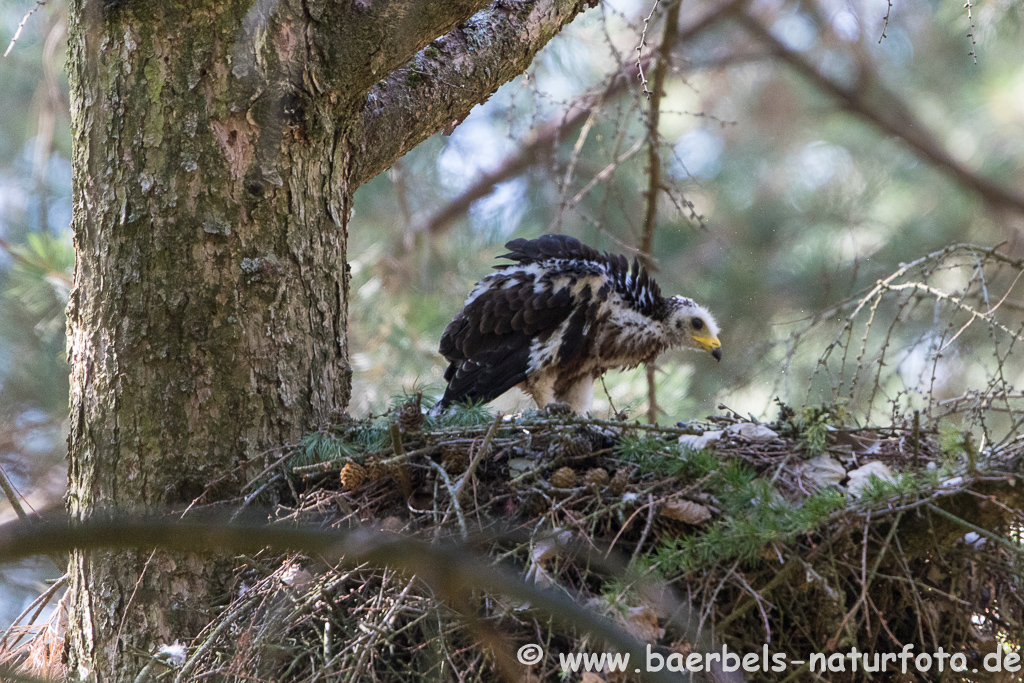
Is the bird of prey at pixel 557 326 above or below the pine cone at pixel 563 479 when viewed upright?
above

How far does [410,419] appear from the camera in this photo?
8.54ft

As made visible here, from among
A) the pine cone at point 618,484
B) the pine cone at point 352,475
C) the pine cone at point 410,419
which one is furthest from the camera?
the pine cone at point 410,419

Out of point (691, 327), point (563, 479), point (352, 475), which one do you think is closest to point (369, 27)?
point (352, 475)

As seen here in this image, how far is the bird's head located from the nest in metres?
1.86

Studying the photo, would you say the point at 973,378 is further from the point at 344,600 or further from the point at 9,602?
the point at 9,602

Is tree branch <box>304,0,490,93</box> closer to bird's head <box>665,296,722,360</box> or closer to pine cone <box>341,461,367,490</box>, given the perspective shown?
pine cone <box>341,461,367,490</box>

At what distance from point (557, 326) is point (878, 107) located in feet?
16.3

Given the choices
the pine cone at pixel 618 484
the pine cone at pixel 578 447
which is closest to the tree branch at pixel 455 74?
the pine cone at pixel 578 447

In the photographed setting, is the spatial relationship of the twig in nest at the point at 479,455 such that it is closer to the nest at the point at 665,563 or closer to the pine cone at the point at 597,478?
the nest at the point at 665,563

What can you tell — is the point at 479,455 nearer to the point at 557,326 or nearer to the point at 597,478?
the point at 597,478

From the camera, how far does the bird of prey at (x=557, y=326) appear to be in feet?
12.7

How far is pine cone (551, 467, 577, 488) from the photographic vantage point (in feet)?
7.70

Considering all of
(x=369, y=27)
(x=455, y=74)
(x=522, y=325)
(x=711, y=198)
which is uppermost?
(x=711, y=198)

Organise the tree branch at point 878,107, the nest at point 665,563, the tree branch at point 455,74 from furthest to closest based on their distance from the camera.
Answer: the tree branch at point 878,107, the tree branch at point 455,74, the nest at point 665,563
